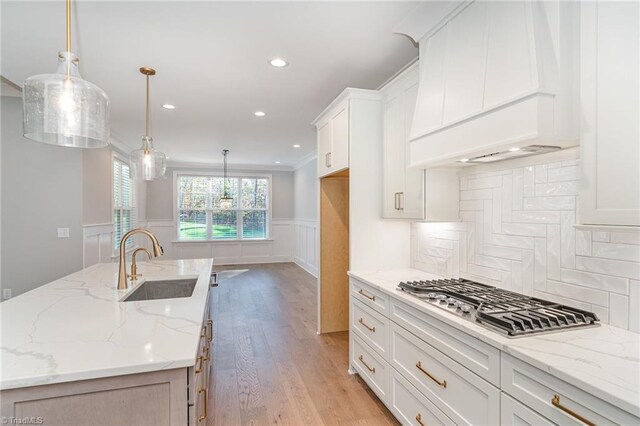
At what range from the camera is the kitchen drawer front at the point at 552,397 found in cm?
99

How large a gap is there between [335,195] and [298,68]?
153cm

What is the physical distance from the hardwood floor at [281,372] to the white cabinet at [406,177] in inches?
56.8

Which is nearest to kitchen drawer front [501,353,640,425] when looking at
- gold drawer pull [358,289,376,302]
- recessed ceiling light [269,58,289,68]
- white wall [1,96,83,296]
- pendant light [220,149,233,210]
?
gold drawer pull [358,289,376,302]

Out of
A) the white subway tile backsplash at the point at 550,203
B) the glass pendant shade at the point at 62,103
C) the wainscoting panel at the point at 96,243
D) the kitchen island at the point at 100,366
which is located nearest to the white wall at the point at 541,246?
the white subway tile backsplash at the point at 550,203

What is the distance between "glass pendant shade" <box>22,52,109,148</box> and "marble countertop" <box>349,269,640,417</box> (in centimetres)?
193

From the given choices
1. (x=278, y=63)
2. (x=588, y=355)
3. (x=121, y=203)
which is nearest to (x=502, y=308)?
(x=588, y=355)

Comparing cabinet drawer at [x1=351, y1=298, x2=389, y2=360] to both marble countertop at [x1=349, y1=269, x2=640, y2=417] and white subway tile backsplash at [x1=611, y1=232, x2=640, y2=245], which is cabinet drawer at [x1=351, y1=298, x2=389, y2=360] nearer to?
marble countertop at [x1=349, y1=269, x2=640, y2=417]

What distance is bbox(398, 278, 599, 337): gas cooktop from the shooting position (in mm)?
1405

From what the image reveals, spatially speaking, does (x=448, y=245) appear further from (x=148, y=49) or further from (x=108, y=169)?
→ (x=108, y=169)

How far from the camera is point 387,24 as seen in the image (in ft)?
7.19

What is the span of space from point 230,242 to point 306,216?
228 centimetres

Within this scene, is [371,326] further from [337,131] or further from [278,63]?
[278,63]

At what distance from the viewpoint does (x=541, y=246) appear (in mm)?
1848

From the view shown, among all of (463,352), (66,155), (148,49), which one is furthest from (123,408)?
(66,155)
